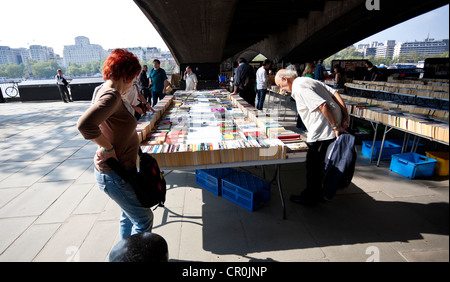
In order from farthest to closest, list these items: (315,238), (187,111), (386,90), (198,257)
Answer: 1. (386,90)
2. (187,111)
3. (315,238)
4. (198,257)

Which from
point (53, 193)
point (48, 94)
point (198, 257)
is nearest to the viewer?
point (198, 257)

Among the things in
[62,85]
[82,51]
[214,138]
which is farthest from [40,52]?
[214,138]

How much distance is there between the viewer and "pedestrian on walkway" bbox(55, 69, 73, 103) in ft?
39.0

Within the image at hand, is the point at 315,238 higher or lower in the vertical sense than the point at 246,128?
lower

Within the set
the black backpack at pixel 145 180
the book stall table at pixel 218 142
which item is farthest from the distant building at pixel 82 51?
the black backpack at pixel 145 180

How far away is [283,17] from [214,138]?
13.5m

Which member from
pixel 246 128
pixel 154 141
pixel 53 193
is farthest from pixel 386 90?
pixel 53 193

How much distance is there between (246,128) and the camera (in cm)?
314

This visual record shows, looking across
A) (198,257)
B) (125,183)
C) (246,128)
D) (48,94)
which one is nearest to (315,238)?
(198,257)

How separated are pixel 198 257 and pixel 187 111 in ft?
8.64

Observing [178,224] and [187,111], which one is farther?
[187,111]

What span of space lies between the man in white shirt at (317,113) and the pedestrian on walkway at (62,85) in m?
13.1

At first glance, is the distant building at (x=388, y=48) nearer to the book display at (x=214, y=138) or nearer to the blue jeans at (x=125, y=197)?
the book display at (x=214, y=138)
